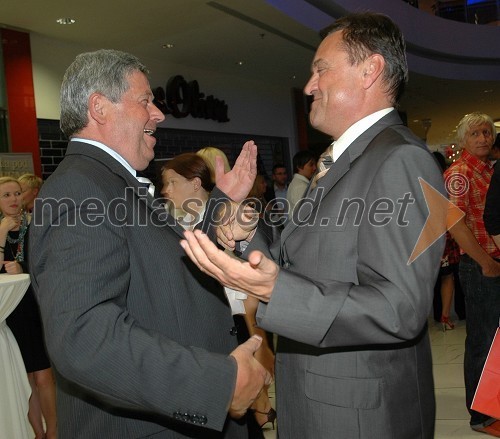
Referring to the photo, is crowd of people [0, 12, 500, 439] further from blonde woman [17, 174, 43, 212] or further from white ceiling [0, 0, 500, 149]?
white ceiling [0, 0, 500, 149]

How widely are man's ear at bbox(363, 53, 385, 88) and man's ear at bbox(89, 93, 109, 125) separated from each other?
28.7 inches

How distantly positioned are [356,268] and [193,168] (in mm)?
2463

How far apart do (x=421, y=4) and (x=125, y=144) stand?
41.2 ft

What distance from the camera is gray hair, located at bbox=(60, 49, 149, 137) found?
1562 millimetres

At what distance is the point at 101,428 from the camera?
140cm

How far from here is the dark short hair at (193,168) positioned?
144 inches

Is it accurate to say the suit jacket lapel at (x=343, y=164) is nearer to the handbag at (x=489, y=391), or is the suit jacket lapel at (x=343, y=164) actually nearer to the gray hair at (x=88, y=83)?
the gray hair at (x=88, y=83)

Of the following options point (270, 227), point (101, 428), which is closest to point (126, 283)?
point (101, 428)

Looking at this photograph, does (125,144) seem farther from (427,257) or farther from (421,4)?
(421,4)

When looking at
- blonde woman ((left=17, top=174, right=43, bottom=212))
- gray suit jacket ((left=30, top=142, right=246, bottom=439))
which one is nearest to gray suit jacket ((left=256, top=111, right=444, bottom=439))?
gray suit jacket ((left=30, top=142, right=246, bottom=439))

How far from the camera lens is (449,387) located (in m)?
4.11

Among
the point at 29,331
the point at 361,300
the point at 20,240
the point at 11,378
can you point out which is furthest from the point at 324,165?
the point at 20,240

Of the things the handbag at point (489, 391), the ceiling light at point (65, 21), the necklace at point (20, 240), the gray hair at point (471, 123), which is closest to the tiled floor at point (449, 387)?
the handbag at point (489, 391)

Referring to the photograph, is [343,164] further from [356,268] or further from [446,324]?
[446,324]
